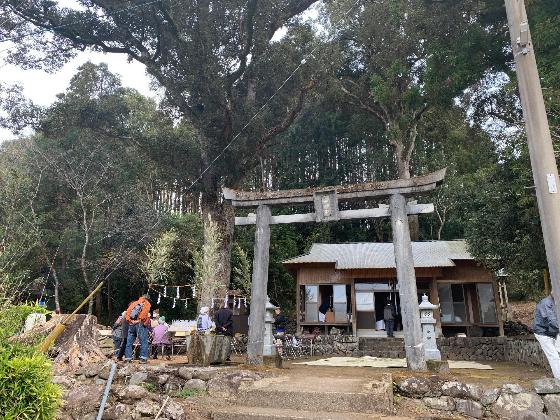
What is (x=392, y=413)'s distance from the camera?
5.13 metres

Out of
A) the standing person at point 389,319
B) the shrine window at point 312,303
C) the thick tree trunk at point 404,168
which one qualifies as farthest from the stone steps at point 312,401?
the thick tree trunk at point 404,168

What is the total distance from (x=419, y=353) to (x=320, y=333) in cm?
945

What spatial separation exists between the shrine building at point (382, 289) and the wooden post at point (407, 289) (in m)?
7.81

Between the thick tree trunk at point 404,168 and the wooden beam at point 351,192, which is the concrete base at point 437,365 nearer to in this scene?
the wooden beam at point 351,192

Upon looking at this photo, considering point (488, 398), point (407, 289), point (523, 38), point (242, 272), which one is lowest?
point (488, 398)

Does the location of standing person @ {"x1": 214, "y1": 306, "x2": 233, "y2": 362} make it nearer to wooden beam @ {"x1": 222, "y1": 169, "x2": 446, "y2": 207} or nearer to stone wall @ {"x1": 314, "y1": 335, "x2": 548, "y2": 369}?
wooden beam @ {"x1": 222, "y1": 169, "x2": 446, "y2": 207}

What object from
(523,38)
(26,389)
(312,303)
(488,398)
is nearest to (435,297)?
(312,303)

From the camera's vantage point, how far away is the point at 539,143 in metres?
4.64

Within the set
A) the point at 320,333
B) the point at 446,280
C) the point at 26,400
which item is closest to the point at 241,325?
the point at 320,333

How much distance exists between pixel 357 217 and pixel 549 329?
11.7 feet

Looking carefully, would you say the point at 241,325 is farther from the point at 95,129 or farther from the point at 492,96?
the point at 492,96

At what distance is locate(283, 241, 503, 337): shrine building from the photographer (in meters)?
15.4

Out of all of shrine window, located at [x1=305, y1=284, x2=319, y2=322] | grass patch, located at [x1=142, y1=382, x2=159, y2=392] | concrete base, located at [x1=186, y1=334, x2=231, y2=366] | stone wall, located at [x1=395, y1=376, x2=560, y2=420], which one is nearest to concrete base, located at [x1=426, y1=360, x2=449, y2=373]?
stone wall, located at [x1=395, y1=376, x2=560, y2=420]

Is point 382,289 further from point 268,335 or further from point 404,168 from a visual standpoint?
point 268,335
